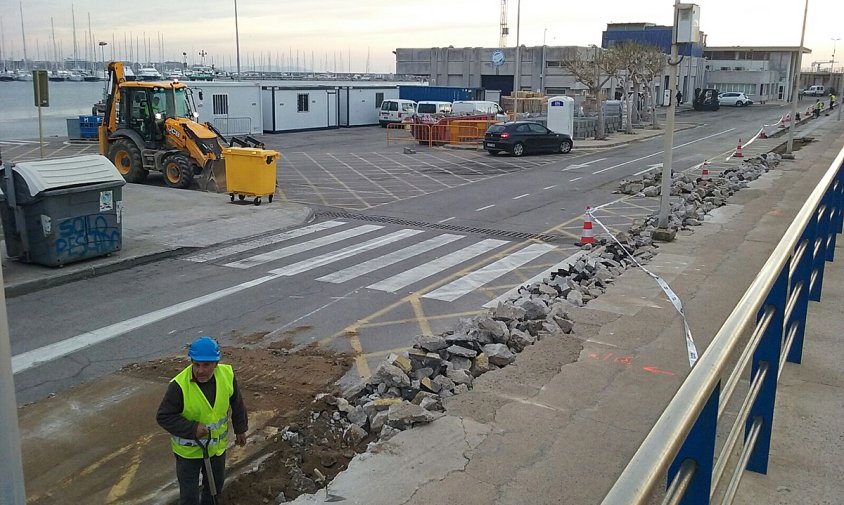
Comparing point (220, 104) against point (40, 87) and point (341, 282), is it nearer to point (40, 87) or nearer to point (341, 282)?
point (40, 87)

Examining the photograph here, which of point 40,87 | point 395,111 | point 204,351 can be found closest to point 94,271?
point 40,87

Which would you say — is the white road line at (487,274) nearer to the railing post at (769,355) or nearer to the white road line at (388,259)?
the white road line at (388,259)

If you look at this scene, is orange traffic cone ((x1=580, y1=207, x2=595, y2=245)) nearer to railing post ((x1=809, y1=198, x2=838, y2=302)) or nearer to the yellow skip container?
the yellow skip container

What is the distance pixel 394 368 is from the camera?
7363mm

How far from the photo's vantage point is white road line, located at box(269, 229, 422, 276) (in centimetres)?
1386

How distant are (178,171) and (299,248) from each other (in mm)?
9249

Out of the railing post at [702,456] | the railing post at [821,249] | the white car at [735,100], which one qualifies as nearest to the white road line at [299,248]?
the railing post at [821,249]

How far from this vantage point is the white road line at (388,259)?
43.8 ft

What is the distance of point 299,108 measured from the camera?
4938 cm

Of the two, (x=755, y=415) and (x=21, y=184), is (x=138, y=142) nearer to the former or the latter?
(x=21, y=184)

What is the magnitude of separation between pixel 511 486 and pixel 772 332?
2.47 metres

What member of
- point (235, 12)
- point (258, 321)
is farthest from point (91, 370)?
point (235, 12)

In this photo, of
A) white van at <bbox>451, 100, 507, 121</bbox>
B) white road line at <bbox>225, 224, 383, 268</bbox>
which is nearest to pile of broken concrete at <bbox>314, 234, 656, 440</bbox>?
white road line at <bbox>225, 224, 383, 268</bbox>

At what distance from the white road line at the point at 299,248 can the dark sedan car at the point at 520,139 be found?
1758cm
